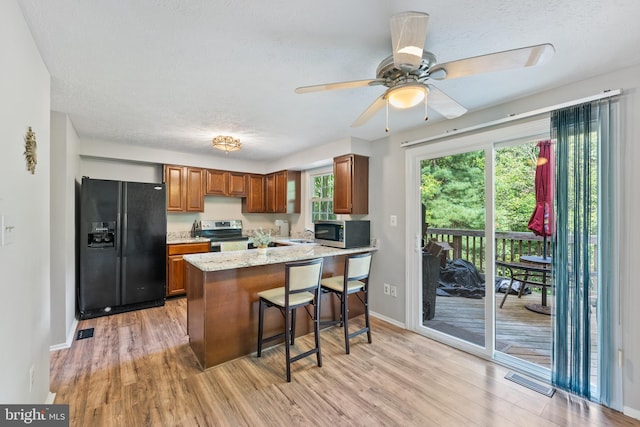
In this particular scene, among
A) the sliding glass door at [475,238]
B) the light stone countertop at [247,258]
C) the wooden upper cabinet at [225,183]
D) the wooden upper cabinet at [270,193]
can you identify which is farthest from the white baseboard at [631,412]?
the wooden upper cabinet at [225,183]

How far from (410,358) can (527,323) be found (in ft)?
4.49

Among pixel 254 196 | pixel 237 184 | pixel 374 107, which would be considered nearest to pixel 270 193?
pixel 254 196

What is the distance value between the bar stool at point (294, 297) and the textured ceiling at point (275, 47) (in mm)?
1476

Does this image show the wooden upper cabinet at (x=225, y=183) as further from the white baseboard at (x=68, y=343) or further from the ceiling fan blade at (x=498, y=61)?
the ceiling fan blade at (x=498, y=61)

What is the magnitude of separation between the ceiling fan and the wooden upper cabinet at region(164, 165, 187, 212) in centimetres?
366

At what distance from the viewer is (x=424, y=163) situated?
3.26m

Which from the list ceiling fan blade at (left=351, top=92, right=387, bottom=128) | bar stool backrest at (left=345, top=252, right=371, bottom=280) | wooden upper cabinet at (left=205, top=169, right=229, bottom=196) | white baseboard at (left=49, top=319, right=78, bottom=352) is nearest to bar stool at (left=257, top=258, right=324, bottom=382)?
bar stool backrest at (left=345, top=252, right=371, bottom=280)

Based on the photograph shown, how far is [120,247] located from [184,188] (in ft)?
4.33

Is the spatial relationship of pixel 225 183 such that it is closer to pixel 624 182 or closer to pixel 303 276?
pixel 303 276

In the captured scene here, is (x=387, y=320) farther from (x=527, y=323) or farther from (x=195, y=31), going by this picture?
(x=195, y=31)

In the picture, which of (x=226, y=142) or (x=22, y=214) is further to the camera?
(x=226, y=142)

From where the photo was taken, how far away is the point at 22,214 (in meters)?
1.44

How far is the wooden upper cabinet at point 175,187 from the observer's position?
4.42 m

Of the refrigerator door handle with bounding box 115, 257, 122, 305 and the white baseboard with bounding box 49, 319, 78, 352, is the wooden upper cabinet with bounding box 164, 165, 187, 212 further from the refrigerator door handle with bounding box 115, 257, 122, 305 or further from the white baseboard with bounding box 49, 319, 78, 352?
the white baseboard with bounding box 49, 319, 78, 352
